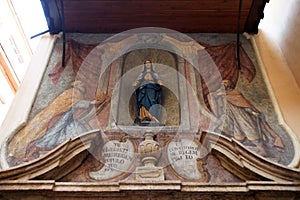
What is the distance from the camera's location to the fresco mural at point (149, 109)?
4.03m

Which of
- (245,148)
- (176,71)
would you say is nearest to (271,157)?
(245,148)

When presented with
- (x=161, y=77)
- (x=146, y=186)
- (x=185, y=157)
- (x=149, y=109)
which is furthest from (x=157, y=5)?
(x=146, y=186)

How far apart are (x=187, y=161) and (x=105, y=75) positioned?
183cm

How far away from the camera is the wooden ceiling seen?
5578 millimetres

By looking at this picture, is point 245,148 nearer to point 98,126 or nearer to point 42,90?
point 98,126

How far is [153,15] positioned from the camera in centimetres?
571

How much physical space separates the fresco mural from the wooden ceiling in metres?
0.24

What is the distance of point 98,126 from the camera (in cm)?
442

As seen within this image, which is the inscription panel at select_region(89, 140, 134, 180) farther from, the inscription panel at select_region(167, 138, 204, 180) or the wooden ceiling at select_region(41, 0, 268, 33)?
the wooden ceiling at select_region(41, 0, 268, 33)

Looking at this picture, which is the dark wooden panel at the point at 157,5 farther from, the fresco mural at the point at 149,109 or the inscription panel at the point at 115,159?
the inscription panel at the point at 115,159

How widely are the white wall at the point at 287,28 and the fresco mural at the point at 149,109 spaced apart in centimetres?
47

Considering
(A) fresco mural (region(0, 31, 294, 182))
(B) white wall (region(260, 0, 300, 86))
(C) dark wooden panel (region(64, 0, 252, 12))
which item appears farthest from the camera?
(C) dark wooden panel (region(64, 0, 252, 12))

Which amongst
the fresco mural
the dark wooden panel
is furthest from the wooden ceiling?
the fresco mural

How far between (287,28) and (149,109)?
2.56m
